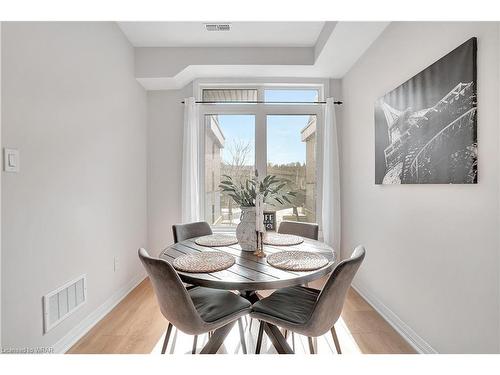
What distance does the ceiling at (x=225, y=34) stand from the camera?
248cm

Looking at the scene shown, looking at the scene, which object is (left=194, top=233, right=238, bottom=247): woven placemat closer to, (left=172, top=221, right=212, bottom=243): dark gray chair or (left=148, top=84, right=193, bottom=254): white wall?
(left=172, top=221, right=212, bottom=243): dark gray chair

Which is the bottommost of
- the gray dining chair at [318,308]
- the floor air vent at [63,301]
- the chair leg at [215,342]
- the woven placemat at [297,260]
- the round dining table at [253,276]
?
the chair leg at [215,342]

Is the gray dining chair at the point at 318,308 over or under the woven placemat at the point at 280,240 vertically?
under

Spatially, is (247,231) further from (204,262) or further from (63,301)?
(63,301)

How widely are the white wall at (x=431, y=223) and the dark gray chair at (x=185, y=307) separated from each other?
123 centimetres

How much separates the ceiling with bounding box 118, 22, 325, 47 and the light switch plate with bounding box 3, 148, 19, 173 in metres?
1.80

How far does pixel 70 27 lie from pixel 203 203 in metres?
2.09

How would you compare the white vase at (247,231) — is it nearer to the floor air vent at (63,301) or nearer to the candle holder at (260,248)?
the candle holder at (260,248)

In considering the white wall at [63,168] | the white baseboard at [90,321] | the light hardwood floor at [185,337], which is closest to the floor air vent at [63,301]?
the white wall at [63,168]

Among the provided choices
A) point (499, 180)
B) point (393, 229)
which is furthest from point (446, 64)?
point (393, 229)

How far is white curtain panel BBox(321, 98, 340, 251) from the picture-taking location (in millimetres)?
3010

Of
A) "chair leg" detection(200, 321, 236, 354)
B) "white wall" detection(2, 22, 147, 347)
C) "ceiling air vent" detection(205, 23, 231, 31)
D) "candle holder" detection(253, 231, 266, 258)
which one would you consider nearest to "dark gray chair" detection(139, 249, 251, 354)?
"chair leg" detection(200, 321, 236, 354)
